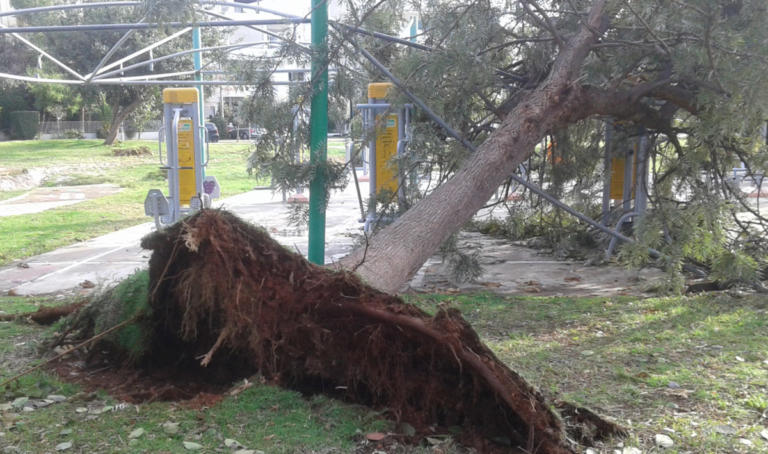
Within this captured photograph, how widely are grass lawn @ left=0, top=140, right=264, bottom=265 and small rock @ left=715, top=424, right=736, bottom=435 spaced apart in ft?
15.6

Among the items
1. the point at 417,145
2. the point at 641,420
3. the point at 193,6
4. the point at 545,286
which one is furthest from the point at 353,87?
the point at 641,420

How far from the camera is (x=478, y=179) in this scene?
560cm

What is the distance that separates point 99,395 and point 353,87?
3826 millimetres

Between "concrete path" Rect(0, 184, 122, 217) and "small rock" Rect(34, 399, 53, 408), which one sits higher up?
"small rock" Rect(34, 399, 53, 408)

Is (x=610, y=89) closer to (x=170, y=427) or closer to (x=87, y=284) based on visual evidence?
(x=170, y=427)

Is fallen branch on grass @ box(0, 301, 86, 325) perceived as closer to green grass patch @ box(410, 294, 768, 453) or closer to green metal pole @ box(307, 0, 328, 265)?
green metal pole @ box(307, 0, 328, 265)

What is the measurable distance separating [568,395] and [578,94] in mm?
3011

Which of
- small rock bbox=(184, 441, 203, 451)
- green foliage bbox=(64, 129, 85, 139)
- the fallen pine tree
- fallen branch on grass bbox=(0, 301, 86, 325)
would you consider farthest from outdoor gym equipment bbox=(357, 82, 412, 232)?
green foliage bbox=(64, 129, 85, 139)

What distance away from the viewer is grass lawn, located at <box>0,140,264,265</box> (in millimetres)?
10781

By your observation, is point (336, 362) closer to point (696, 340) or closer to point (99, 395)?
point (99, 395)

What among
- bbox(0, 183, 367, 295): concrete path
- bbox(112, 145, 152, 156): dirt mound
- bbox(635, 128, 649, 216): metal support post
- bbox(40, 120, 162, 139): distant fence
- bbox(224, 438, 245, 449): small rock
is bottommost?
bbox(0, 183, 367, 295): concrete path

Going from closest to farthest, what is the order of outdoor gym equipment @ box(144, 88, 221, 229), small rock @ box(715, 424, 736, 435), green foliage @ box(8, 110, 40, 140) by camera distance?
small rock @ box(715, 424, 736, 435)
outdoor gym equipment @ box(144, 88, 221, 229)
green foliage @ box(8, 110, 40, 140)

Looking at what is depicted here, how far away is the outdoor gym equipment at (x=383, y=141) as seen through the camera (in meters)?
7.25

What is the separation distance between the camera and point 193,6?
5.46m
